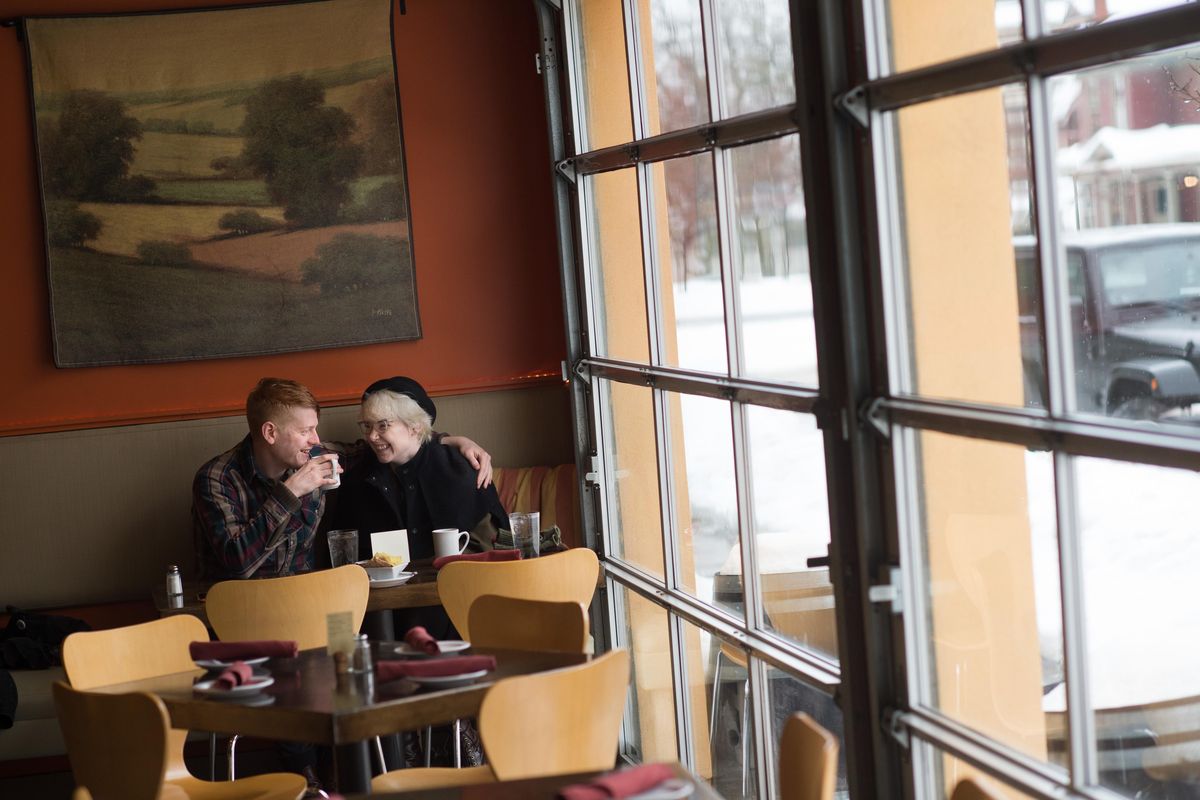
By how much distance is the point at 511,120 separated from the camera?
217 inches

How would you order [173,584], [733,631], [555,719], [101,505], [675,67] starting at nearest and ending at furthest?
[555,719], [733,631], [675,67], [173,584], [101,505]

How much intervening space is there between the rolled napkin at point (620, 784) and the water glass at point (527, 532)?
2.13m

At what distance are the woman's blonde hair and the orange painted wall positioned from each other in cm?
65

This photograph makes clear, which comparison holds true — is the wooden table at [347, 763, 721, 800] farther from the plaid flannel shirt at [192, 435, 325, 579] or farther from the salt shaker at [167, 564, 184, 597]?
the plaid flannel shirt at [192, 435, 325, 579]

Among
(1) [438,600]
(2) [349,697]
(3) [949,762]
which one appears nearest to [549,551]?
(1) [438,600]

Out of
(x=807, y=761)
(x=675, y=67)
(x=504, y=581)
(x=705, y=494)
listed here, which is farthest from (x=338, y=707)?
(x=675, y=67)

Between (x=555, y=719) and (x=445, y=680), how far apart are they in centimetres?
35

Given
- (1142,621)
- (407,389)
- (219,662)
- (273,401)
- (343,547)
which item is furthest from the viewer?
(407,389)

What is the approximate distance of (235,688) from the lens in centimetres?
298

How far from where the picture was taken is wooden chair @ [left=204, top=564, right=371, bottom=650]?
12.6 ft

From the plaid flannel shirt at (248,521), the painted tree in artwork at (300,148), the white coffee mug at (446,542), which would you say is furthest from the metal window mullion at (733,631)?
the painted tree in artwork at (300,148)

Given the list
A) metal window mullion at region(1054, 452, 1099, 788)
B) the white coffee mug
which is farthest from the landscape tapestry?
metal window mullion at region(1054, 452, 1099, 788)

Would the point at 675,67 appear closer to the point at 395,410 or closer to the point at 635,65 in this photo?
the point at 635,65

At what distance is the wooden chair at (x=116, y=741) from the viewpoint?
279 cm
